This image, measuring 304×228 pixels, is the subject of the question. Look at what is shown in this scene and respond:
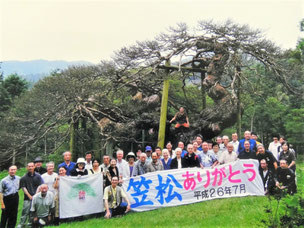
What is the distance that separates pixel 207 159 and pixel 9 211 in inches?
200

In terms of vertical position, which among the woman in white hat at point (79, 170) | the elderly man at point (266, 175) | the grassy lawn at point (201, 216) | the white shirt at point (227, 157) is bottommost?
the grassy lawn at point (201, 216)

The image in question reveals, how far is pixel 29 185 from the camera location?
7059mm

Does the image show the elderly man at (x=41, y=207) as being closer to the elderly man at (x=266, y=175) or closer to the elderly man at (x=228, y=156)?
the elderly man at (x=228, y=156)

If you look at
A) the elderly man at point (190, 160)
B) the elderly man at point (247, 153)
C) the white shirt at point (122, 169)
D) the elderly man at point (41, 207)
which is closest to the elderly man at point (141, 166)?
the white shirt at point (122, 169)

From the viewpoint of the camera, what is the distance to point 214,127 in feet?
44.4

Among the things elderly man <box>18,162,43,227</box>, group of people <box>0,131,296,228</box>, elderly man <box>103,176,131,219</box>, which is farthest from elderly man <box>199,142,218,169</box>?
elderly man <box>18,162,43,227</box>

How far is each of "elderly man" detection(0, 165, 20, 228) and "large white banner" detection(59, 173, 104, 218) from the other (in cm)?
101

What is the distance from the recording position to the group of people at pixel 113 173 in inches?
270

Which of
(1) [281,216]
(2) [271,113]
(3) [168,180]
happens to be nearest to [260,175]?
(3) [168,180]

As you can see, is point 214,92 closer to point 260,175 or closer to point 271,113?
point 260,175

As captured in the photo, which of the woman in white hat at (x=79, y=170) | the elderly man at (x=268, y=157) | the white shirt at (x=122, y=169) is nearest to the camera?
the woman in white hat at (x=79, y=170)

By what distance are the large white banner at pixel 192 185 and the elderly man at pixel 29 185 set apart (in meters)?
2.14

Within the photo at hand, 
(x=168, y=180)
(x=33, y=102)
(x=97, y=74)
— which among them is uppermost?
(x=97, y=74)

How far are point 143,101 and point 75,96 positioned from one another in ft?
12.3
